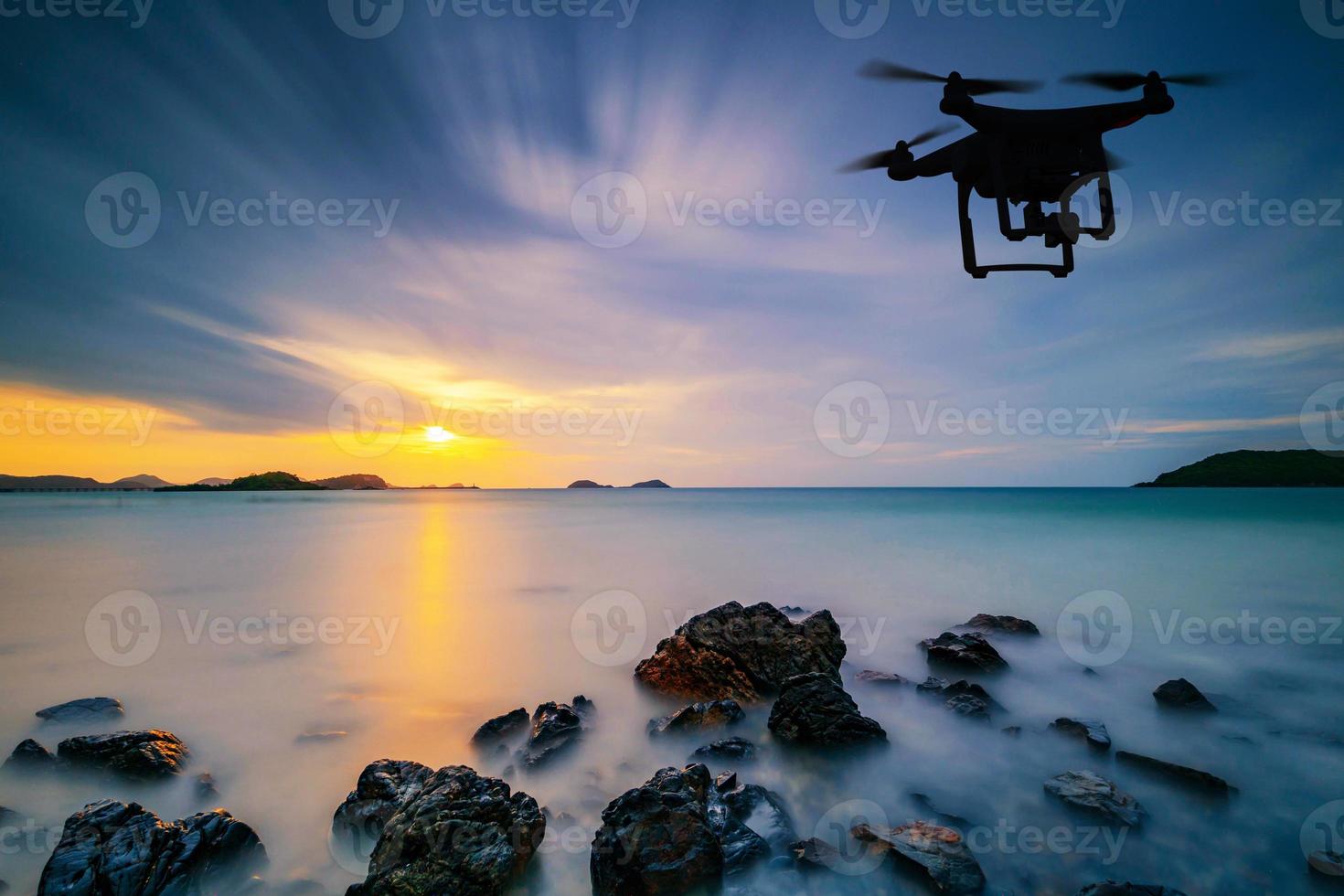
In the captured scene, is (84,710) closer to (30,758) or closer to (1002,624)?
(30,758)

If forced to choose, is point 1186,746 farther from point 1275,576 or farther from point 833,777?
point 1275,576

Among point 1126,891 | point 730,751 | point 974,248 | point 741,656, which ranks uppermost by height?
point 974,248

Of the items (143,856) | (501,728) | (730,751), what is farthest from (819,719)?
(143,856)

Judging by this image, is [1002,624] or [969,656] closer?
[969,656]

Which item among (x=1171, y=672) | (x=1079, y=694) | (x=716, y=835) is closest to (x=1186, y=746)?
(x=1079, y=694)

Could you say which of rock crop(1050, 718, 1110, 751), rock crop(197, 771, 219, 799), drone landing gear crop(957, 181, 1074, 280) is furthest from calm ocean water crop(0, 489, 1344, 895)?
drone landing gear crop(957, 181, 1074, 280)

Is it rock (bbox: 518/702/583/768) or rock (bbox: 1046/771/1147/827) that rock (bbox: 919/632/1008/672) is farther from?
rock (bbox: 518/702/583/768)
